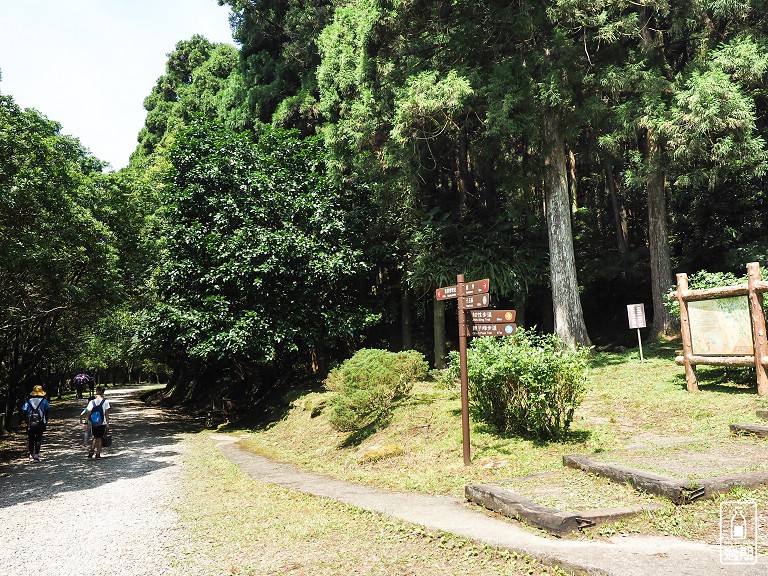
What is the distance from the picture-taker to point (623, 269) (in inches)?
776

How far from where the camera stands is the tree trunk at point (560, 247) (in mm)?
14766

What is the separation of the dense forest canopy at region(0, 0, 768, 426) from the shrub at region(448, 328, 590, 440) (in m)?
6.40

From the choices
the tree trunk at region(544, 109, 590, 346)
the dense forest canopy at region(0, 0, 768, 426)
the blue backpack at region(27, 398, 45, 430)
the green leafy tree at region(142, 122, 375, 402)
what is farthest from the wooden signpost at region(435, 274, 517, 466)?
the blue backpack at region(27, 398, 45, 430)

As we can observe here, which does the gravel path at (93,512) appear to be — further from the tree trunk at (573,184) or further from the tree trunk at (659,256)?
the tree trunk at (573,184)

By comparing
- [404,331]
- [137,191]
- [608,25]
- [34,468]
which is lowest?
[34,468]

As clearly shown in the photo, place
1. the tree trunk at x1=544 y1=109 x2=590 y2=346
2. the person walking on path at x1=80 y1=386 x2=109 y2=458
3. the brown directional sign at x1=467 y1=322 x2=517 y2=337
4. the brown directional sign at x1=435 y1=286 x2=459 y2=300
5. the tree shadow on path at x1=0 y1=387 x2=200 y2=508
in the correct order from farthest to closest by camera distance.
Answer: the tree trunk at x1=544 y1=109 x2=590 y2=346 < the person walking on path at x1=80 y1=386 x2=109 y2=458 < the tree shadow on path at x1=0 y1=387 x2=200 y2=508 < the brown directional sign at x1=435 y1=286 x2=459 y2=300 < the brown directional sign at x1=467 y1=322 x2=517 y2=337

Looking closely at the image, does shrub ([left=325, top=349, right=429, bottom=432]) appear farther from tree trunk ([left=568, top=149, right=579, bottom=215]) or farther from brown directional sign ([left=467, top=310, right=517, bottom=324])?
tree trunk ([left=568, top=149, right=579, bottom=215])

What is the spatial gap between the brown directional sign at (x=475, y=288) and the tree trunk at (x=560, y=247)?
7.50m

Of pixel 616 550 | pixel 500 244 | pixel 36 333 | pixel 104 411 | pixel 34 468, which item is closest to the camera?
pixel 616 550

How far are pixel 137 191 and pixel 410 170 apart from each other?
25.6 feet

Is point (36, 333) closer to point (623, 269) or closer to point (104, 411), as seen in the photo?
point (104, 411)

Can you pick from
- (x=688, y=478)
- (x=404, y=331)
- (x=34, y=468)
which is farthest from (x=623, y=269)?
(x=34, y=468)

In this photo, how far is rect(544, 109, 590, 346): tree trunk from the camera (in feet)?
48.4

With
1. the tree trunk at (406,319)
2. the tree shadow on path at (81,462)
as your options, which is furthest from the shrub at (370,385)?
the tree trunk at (406,319)
